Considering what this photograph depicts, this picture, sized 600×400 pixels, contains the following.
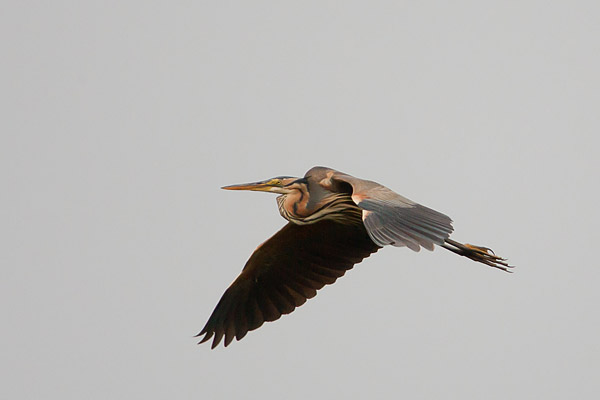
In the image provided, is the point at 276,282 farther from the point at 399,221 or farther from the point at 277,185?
the point at 399,221

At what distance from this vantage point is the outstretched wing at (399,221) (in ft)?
18.2

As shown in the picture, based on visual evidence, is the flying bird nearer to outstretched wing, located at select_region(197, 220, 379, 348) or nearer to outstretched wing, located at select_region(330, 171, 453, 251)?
outstretched wing, located at select_region(197, 220, 379, 348)

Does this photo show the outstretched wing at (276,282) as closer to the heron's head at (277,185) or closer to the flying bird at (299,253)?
the flying bird at (299,253)

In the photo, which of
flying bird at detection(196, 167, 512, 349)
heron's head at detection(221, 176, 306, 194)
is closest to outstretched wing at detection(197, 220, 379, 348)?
flying bird at detection(196, 167, 512, 349)

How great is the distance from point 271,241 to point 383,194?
1.62 meters

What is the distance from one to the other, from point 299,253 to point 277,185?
845 millimetres

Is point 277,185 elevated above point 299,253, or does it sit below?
above

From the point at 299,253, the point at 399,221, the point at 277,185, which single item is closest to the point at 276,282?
the point at 299,253

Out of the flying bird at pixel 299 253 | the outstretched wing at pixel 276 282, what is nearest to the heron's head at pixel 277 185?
the flying bird at pixel 299 253

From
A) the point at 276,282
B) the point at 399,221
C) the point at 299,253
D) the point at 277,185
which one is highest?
the point at 277,185

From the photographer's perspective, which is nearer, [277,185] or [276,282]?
[277,185]

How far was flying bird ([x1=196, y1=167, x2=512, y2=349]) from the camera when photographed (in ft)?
23.3

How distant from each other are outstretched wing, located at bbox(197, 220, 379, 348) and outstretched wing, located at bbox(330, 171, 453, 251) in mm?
1541

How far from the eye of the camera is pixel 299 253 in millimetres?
7887
